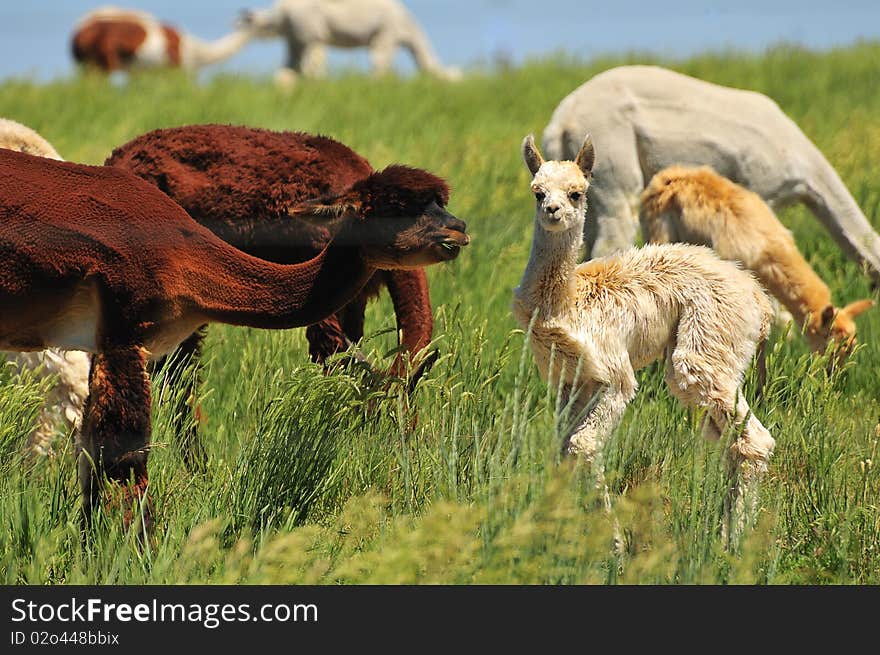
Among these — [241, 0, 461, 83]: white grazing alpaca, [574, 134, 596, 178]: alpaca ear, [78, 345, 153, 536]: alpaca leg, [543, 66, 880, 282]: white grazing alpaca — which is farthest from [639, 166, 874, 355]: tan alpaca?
[241, 0, 461, 83]: white grazing alpaca

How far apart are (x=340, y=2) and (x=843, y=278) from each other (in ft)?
53.9

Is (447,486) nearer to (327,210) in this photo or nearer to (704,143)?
(327,210)

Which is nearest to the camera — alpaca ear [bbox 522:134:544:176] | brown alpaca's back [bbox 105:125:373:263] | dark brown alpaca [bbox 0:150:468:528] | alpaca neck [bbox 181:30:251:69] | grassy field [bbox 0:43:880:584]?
grassy field [bbox 0:43:880:584]

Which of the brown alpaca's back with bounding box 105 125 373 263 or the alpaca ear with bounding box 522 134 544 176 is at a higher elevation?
the alpaca ear with bounding box 522 134 544 176

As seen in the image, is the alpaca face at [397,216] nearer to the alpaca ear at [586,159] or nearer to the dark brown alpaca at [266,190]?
the alpaca ear at [586,159]

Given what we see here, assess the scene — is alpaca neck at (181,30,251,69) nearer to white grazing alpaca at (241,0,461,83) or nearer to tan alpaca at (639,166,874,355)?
white grazing alpaca at (241,0,461,83)

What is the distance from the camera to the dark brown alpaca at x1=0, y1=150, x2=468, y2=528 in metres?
4.45

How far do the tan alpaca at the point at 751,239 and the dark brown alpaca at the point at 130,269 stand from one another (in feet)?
8.42

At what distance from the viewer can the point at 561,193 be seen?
180 inches

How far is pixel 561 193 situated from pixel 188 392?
2223 millimetres

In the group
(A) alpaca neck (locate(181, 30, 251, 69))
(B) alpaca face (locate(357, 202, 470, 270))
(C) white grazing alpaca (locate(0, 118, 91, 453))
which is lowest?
(A) alpaca neck (locate(181, 30, 251, 69))

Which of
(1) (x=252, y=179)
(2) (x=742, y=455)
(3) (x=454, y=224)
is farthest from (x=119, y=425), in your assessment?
(2) (x=742, y=455)

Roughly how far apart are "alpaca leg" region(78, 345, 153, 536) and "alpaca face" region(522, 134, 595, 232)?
57.6 inches
